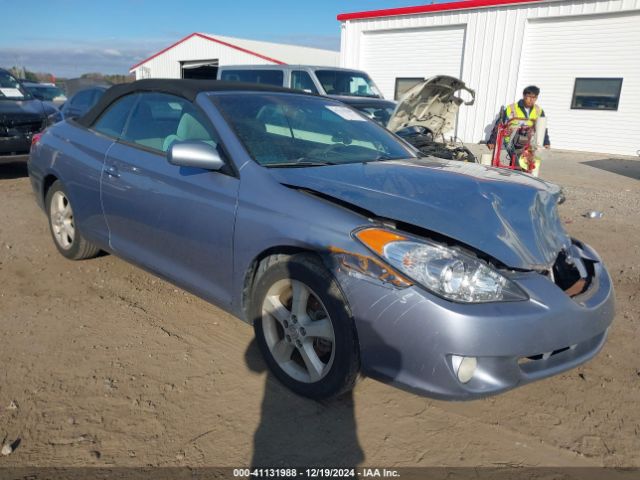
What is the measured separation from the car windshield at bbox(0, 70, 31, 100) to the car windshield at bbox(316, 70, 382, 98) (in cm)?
546

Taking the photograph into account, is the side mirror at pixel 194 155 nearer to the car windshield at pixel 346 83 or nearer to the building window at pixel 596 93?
the car windshield at pixel 346 83

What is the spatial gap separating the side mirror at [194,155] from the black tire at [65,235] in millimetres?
1846

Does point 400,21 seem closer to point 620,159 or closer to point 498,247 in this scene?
point 620,159

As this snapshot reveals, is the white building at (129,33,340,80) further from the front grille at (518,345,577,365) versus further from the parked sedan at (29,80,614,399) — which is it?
the front grille at (518,345,577,365)

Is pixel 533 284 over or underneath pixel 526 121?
underneath

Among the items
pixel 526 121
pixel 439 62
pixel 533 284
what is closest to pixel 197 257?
pixel 533 284

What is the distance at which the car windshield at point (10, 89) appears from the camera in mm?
8891

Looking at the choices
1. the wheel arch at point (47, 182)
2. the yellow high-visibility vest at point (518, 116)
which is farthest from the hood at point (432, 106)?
the wheel arch at point (47, 182)

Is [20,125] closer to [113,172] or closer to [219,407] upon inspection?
[113,172]

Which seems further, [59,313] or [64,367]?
[59,313]

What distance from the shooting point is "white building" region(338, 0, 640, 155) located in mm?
13773

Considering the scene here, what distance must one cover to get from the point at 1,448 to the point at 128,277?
207cm

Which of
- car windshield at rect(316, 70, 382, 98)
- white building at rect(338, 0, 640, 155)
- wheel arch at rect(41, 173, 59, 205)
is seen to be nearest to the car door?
wheel arch at rect(41, 173, 59, 205)

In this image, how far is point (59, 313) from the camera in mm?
3529
